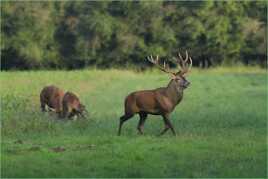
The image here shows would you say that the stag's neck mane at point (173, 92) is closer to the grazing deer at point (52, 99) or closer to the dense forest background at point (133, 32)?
the grazing deer at point (52, 99)

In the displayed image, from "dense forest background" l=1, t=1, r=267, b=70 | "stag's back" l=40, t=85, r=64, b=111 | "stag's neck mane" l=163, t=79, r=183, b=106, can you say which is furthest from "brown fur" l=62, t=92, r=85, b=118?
"dense forest background" l=1, t=1, r=267, b=70

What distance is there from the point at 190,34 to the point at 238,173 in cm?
4377

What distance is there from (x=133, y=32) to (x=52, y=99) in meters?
36.7

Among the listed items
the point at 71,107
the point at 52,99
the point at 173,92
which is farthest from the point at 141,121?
the point at 52,99

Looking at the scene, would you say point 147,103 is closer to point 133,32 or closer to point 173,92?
point 173,92

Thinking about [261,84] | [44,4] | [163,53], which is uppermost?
[44,4]

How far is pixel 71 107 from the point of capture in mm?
16297

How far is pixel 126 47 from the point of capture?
53.3 meters

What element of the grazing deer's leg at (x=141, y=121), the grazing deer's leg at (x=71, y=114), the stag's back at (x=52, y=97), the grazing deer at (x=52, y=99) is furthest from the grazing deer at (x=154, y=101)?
the stag's back at (x=52, y=97)

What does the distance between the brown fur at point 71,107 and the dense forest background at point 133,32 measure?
119 ft

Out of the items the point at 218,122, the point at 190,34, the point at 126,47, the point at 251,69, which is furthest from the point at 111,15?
the point at 218,122

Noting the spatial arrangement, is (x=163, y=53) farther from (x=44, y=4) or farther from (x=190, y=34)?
(x=44, y=4)

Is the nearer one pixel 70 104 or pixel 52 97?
pixel 70 104

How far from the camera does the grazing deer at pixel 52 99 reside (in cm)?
1723
